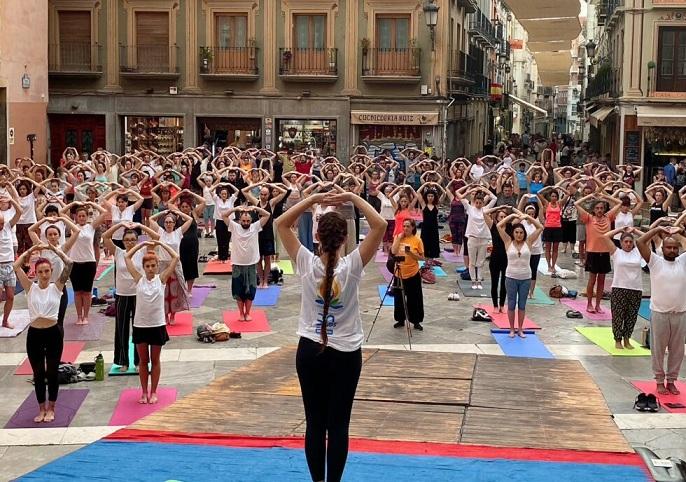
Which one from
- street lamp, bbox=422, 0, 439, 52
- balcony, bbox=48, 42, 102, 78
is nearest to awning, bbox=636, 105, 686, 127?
street lamp, bbox=422, 0, 439, 52

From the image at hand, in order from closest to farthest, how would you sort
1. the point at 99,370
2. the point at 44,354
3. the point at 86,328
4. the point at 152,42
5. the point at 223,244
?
1. the point at 44,354
2. the point at 99,370
3. the point at 86,328
4. the point at 223,244
5. the point at 152,42

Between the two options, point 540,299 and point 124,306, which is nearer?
point 124,306

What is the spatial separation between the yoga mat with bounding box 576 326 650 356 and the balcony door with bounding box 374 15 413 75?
781 inches

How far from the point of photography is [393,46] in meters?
33.1

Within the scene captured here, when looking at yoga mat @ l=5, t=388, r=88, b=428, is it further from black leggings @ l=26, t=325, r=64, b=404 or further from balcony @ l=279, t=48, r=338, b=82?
balcony @ l=279, t=48, r=338, b=82

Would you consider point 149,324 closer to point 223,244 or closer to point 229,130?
point 223,244

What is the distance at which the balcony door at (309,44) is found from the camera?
3309 centimetres

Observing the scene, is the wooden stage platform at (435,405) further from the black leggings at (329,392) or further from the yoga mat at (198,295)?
the yoga mat at (198,295)

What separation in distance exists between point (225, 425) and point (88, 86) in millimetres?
27907

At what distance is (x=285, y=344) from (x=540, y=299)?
17.0 feet

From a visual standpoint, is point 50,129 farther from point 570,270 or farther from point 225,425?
point 225,425

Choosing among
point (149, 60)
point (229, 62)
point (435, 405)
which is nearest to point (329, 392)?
point (435, 405)

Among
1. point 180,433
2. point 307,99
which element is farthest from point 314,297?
point 307,99

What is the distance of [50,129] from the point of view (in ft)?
112
